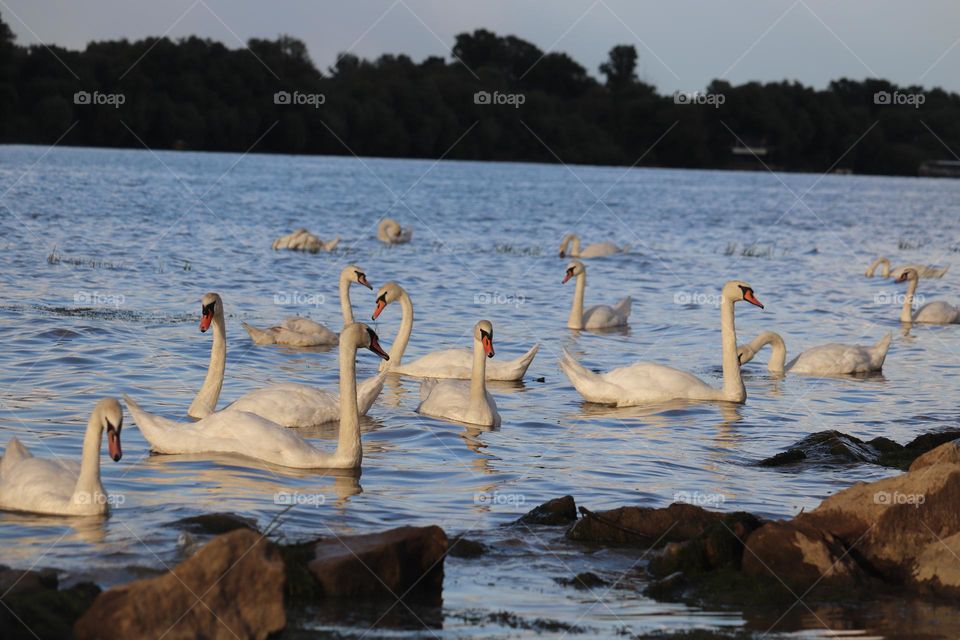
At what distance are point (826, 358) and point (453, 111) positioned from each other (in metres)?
81.0

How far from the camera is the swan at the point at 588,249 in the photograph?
29.4 m

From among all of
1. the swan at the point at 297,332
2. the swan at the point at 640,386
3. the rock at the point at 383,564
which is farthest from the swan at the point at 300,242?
the rock at the point at 383,564

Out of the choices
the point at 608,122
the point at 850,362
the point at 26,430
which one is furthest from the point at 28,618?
the point at 608,122

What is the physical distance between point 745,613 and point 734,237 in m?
33.3

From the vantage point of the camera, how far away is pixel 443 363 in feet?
47.0

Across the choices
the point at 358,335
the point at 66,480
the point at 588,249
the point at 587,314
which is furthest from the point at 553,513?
the point at 588,249

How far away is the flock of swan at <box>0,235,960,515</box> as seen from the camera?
8078 mm

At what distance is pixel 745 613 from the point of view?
707cm

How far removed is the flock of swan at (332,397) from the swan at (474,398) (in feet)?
0.04

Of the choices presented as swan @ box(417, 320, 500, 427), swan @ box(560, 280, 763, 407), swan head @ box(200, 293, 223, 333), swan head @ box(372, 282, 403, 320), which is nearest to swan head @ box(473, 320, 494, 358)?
swan @ box(417, 320, 500, 427)

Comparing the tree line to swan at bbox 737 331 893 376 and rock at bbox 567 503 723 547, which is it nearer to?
swan at bbox 737 331 893 376

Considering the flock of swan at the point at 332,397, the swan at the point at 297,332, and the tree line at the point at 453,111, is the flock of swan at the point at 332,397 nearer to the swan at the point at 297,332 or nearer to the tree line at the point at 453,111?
the swan at the point at 297,332

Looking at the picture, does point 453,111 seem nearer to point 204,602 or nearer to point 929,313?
point 929,313

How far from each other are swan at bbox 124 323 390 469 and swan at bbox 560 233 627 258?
19072 millimetres
